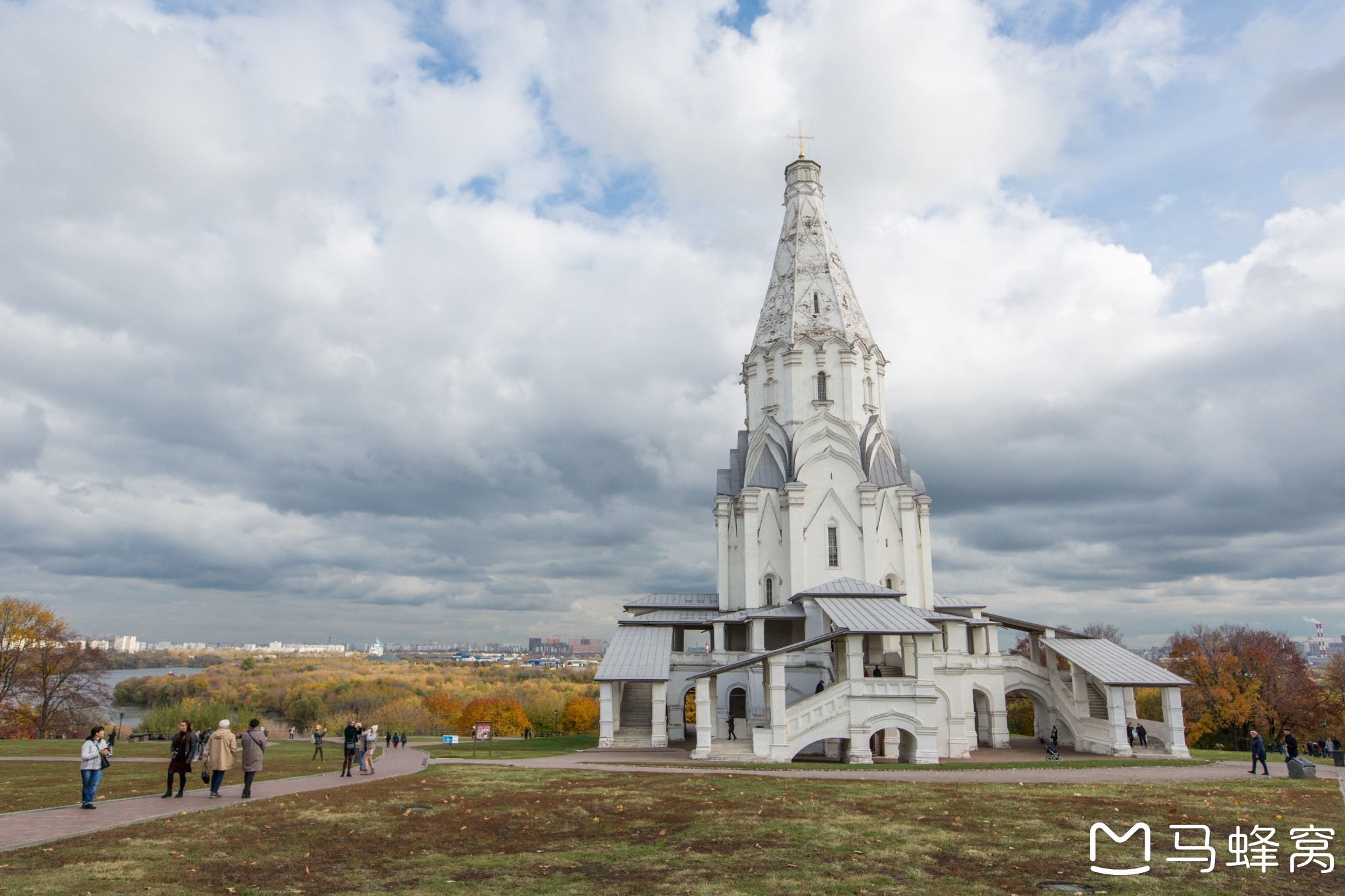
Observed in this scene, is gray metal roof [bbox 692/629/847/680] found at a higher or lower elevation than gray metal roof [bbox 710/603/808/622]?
lower

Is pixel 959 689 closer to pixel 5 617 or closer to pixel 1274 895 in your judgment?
pixel 1274 895

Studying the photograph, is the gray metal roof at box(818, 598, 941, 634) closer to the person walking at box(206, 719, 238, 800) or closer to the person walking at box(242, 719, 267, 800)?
the person walking at box(242, 719, 267, 800)

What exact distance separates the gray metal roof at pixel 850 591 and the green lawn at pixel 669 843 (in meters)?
13.4

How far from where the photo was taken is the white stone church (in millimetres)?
25047

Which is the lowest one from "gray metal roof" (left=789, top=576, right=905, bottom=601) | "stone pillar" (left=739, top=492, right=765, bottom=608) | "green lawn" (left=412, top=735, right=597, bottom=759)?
"green lawn" (left=412, top=735, right=597, bottom=759)

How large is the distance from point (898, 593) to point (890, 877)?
21.7 meters

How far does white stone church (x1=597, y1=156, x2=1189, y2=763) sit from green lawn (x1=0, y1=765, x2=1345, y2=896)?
29.3ft

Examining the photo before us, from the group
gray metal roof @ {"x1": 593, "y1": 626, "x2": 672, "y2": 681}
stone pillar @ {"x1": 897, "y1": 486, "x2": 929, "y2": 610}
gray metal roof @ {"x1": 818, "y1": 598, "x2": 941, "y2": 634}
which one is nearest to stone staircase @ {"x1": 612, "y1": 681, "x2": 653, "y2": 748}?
gray metal roof @ {"x1": 593, "y1": 626, "x2": 672, "y2": 681}

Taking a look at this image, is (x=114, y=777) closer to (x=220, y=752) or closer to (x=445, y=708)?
(x=220, y=752)

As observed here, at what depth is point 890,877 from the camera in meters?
8.57

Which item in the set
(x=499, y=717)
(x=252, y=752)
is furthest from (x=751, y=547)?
(x=499, y=717)

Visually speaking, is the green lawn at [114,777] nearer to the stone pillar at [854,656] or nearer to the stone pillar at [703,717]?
the stone pillar at [703,717]

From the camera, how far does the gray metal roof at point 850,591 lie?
2948cm

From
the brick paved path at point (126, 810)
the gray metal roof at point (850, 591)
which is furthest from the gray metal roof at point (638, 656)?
the brick paved path at point (126, 810)
